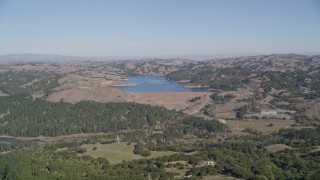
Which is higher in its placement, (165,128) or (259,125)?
(259,125)

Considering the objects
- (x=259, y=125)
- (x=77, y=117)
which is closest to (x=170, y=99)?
(x=77, y=117)

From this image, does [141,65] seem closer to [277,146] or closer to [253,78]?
[253,78]

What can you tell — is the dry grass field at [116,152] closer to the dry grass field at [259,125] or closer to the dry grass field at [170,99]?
the dry grass field at [259,125]

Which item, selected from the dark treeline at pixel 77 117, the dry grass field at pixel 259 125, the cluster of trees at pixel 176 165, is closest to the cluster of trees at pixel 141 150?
the cluster of trees at pixel 176 165

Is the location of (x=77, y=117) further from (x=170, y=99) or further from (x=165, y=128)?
(x=170, y=99)

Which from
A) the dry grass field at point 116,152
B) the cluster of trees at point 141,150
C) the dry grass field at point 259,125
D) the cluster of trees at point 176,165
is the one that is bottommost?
the dry grass field at point 259,125

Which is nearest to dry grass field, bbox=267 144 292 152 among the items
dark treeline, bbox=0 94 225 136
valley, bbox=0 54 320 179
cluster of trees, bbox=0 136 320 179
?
valley, bbox=0 54 320 179
